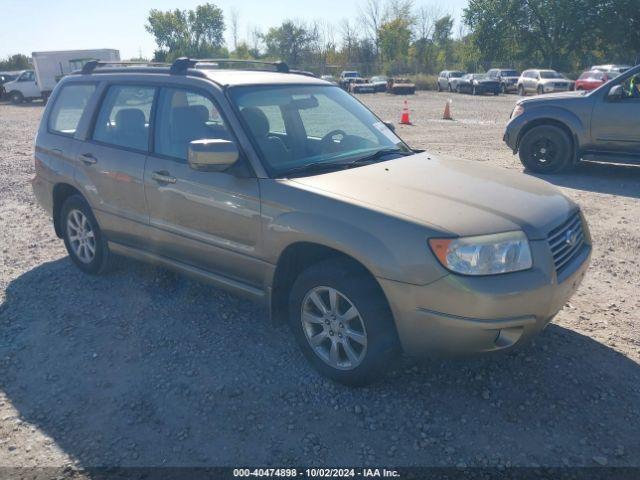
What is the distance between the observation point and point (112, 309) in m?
4.55

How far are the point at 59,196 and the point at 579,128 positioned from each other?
298 inches

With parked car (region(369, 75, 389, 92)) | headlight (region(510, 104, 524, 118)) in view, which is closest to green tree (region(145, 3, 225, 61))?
parked car (region(369, 75, 389, 92))

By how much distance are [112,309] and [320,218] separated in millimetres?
2257

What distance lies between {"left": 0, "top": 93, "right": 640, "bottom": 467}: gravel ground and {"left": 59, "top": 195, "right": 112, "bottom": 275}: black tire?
16cm

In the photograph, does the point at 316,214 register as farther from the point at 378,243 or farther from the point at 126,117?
the point at 126,117

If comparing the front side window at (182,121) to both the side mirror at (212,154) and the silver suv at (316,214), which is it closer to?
the silver suv at (316,214)

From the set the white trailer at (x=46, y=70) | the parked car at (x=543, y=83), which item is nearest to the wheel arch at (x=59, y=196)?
the white trailer at (x=46, y=70)

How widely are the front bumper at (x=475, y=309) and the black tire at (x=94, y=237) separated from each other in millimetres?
3004

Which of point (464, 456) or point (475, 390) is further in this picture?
point (475, 390)

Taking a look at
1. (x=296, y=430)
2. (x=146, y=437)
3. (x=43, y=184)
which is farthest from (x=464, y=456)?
(x=43, y=184)

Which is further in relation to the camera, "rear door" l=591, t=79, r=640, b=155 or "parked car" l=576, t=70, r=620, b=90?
"parked car" l=576, t=70, r=620, b=90

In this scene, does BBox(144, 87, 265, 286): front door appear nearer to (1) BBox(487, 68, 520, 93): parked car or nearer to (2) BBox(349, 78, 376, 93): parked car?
(1) BBox(487, 68, 520, 93): parked car

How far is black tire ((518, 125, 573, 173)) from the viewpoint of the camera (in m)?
9.07

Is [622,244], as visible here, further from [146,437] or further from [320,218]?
[146,437]
